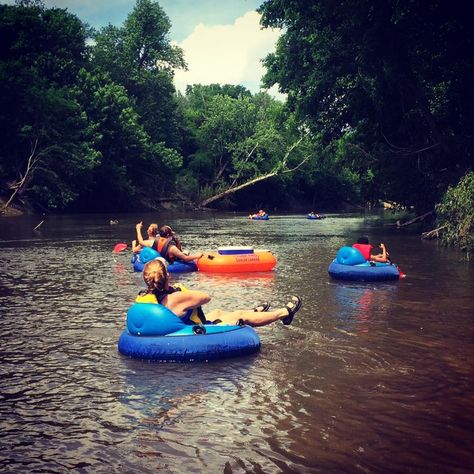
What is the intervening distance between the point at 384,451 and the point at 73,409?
2.94m

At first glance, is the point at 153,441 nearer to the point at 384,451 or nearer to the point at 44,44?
the point at 384,451

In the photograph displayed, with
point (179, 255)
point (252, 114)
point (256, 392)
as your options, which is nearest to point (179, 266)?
point (179, 255)

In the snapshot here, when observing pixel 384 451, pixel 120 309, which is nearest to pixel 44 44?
pixel 120 309

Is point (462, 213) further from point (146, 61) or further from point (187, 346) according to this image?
point (146, 61)

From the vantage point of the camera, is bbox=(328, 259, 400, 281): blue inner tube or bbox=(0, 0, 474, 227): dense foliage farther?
bbox=(0, 0, 474, 227): dense foliage

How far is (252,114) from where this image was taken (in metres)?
65.9

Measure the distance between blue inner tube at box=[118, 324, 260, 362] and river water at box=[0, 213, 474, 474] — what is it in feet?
0.36

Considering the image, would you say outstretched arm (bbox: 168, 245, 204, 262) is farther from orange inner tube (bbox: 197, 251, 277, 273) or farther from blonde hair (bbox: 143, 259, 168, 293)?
blonde hair (bbox: 143, 259, 168, 293)

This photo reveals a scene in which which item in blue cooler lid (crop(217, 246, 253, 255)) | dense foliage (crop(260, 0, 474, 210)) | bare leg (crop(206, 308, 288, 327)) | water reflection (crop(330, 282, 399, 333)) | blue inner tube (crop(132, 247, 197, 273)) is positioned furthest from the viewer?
dense foliage (crop(260, 0, 474, 210))

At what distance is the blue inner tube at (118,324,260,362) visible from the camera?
735 cm

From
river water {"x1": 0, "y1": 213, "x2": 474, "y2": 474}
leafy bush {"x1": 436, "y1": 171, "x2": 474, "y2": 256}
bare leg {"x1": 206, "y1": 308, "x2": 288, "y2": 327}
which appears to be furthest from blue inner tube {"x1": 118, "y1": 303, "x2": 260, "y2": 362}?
leafy bush {"x1": 436, "y1": 171, "x2": 474, "y2": 256}

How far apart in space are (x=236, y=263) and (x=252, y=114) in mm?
51790

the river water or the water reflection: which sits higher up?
the water reflection

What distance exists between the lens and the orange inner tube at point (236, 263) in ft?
52.5
